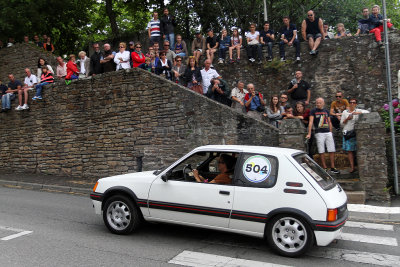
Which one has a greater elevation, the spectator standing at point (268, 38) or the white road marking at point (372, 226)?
the spectator standing at point (268, 38)

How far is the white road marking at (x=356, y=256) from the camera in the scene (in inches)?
215

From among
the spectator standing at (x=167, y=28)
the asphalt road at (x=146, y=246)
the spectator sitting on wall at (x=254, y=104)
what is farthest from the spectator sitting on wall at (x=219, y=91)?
the asphalt road at (x=146, y=246)

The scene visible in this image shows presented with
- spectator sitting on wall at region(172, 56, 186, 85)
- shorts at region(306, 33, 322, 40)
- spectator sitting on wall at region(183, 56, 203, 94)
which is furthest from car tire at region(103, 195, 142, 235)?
shorts at region(306, 33, 322, 40)

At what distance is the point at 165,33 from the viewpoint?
16531 mm

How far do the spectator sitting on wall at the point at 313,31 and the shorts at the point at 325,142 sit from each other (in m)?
5.10

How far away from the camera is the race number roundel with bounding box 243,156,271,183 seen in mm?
5754

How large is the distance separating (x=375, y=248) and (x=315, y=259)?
4.25 ft

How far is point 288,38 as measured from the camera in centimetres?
1460

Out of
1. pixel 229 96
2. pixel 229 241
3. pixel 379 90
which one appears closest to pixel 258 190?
pixel 229 241

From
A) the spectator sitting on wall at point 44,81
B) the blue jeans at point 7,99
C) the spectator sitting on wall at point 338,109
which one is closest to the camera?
the spectator sitting on wall at point 338,109

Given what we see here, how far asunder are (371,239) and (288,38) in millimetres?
9783

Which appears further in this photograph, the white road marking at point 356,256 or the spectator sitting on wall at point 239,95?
the spectator sitting on wall at point 239,95

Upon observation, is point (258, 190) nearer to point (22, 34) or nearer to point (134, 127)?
point (134, 127)

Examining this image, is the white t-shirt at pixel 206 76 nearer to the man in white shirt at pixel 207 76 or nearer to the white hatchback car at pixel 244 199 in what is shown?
the man in white shirt at pixel 207 76
